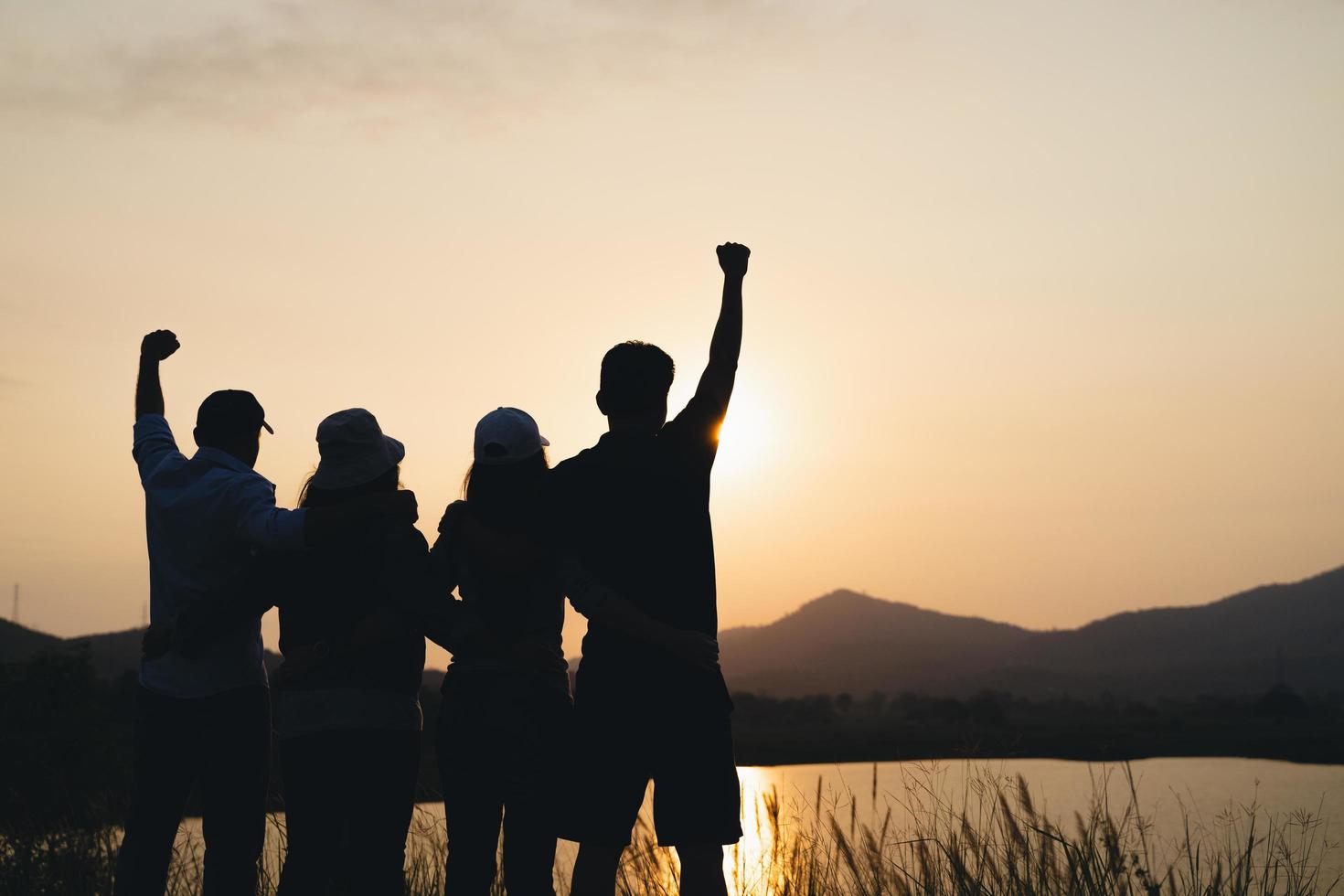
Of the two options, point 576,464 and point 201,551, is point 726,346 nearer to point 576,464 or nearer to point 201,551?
point 576,464

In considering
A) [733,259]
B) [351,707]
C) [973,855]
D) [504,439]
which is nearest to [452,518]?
[504,439]

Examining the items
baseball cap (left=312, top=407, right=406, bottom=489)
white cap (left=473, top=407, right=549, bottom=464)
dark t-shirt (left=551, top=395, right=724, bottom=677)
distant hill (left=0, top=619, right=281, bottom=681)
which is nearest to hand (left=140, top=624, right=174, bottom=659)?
baseball cap (left=312, top=407, right=406, bottom=489)

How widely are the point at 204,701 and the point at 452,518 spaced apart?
1060 mm

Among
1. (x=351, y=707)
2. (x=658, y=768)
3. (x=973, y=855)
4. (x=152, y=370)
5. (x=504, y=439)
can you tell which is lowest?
(x=973, y=855)

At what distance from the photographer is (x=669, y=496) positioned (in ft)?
11.4

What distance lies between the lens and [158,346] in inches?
187

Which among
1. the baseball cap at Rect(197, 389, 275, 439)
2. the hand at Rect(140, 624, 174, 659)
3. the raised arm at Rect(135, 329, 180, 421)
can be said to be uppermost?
the raised arm at Rect(135, 329, 180, 421)

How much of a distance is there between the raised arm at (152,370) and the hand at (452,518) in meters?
1.50

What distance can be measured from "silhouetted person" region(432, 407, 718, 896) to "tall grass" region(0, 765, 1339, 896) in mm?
2069

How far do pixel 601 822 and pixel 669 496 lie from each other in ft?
3.00

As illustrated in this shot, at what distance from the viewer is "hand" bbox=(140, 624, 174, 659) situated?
12.9 ft

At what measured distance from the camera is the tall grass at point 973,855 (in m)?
5.23

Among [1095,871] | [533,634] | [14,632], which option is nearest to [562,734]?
[533,634]

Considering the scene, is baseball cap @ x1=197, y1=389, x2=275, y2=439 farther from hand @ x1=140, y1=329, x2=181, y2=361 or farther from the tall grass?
the tall grass
